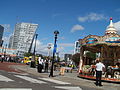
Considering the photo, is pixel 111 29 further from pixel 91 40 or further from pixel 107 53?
pixel 91 40

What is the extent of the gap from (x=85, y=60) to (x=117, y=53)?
438 cm

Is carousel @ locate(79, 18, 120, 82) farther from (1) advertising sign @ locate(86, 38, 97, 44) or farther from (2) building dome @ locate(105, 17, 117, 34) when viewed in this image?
(2) building dome @ locate(105, 17, 117, 34)

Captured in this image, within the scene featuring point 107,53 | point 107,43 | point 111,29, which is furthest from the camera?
point 111,29

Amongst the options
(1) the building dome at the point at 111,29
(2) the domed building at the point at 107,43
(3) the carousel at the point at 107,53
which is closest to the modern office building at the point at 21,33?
(1) the building dome at the point at 111,29

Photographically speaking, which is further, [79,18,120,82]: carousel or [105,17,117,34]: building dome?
[105,17,117,34]: building dome

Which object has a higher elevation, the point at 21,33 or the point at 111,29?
the point at 21,33

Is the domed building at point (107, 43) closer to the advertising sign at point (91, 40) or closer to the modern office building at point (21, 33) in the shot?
the advertising sign at point (91, 40)

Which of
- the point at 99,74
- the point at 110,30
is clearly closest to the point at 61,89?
the point at 99,74

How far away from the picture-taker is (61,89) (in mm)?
8203

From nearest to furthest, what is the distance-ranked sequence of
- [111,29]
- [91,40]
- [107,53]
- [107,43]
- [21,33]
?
[107,43] < [91,40] < [107,53] < [111,29] < [21,33]

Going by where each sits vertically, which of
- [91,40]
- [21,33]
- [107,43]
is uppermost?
[21,33]

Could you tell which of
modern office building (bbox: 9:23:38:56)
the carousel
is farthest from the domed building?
modern office building (bbox: 9:23:38:56)

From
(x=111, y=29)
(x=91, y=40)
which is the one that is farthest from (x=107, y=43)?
(x=111, y=29)

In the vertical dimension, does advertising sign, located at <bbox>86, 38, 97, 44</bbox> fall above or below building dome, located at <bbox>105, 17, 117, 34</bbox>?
below
